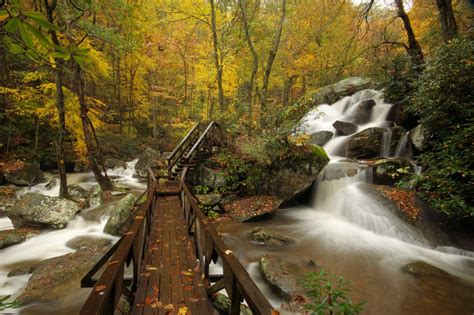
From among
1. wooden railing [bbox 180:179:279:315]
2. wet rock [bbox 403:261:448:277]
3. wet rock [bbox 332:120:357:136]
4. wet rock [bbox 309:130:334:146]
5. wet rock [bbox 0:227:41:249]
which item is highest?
wet rock [bbox 332:120:357:136]

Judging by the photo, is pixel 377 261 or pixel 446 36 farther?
pixel 446 36

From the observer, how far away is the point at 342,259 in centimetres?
699

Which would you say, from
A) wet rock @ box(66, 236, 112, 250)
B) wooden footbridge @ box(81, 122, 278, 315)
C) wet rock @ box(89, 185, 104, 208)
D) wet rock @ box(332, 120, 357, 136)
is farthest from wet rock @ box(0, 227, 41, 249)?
wet rock @ box(332, 120, 357, 136)

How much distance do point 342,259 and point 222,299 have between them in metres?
4.94

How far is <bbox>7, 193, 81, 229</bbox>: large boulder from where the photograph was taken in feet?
27.8

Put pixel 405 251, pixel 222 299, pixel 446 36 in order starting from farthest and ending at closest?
pixel 446 36 < pixel 405 251 < pixel 222 299

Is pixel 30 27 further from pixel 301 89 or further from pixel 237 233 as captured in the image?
pixel 301 89

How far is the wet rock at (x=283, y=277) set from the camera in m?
5.18

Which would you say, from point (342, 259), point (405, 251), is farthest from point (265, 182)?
point (405, 251)

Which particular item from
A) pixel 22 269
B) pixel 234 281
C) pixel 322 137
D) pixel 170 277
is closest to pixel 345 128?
pixel 322 137

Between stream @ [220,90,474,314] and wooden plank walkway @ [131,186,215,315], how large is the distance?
2.35 m

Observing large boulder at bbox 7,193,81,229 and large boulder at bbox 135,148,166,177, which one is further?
large boulder at bbox 135,148,166,177

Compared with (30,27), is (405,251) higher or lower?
lower

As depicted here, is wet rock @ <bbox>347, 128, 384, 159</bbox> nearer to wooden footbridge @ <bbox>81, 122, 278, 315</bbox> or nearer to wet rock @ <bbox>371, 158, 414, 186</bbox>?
wet rock @ <bbox>371, 158, 414, 186</bbox>
